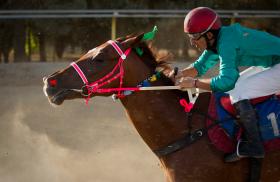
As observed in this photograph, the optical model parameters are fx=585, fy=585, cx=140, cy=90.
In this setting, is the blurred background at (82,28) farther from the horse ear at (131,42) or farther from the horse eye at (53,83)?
the horse eye at (53,83)

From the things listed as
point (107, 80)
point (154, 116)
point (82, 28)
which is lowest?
point (82, 28)

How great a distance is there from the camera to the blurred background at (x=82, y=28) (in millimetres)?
13016

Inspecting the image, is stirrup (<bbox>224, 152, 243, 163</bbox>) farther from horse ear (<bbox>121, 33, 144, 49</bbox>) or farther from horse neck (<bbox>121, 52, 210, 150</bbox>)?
horse ear (<bbox>121, 33, 144, 49</bbox>)

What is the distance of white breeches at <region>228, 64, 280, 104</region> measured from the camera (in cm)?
484

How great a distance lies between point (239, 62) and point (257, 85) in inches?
9.8

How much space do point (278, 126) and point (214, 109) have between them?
55 centimetres

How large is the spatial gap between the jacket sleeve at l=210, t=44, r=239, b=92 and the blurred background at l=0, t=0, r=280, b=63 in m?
8.24

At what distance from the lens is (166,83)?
509 cm

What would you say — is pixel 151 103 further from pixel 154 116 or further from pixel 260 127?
pixel 260 127

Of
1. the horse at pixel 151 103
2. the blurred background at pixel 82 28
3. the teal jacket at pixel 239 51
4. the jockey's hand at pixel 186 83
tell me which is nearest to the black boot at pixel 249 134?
the horse at pixel 151 103

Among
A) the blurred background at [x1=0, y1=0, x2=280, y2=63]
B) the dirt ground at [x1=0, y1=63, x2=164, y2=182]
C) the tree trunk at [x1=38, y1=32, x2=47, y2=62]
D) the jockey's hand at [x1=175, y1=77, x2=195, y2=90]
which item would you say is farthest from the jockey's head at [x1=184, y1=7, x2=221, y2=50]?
the tree trunk at [x1=38, y1=32, x2=47, y2=62]

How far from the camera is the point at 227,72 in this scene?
453 cm

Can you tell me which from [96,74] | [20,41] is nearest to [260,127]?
[96,74]

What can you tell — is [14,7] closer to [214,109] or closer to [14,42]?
[14,42]
